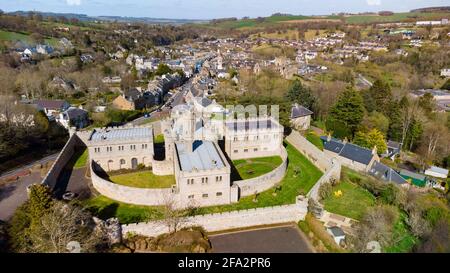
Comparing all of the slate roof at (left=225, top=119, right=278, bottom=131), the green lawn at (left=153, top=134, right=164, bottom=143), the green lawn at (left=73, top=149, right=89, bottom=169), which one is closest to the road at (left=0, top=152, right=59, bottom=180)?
the green lawn at (left=73, top=149, right=89, bottom=169)

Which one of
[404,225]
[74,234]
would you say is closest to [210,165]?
[74,234]

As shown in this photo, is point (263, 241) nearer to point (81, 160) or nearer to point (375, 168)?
point (375, 168)

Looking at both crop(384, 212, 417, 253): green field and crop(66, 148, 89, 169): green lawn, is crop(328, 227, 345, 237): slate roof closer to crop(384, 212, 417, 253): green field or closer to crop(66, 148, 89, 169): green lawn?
crop(384, 212, 417, 253): green field

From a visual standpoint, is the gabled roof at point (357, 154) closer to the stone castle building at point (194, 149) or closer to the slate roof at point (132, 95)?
the stone castle building at point (194, 149)

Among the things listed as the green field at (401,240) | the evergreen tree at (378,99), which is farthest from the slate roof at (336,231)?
the evergreen tree at (378,99)

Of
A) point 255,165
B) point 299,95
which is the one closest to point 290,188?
point 255,165
